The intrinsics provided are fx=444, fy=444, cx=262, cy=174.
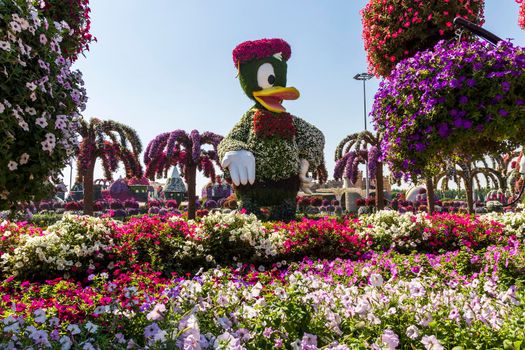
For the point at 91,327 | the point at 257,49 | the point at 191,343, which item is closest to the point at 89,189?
the point at 257,49

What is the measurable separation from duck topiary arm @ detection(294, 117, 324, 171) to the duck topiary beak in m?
0.52

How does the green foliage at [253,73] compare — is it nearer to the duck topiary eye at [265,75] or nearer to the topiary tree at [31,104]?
the duck topiary eye at [265,75]

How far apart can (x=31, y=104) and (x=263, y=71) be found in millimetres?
7762

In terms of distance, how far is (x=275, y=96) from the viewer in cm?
1026

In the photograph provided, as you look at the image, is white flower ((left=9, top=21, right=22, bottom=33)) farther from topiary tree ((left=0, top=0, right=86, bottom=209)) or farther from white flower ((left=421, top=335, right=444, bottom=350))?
white flower ((left=421, top=335, right=444, bottom=350))

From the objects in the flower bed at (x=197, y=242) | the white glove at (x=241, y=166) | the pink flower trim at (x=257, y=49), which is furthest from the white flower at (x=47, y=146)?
the pink flower trim at (x=257, y=49)

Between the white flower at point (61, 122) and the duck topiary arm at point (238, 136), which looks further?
the duck topiary arm at point (238, 136)

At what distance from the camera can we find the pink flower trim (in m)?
10.3

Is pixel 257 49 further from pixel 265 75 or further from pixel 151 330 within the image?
pixel 151 330

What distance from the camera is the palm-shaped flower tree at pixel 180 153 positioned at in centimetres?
1263

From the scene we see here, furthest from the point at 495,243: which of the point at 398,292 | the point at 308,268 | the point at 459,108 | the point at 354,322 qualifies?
the point at 354,322

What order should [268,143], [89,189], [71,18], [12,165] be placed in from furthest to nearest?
[89,189], [268,143], [71,18], [12,165]

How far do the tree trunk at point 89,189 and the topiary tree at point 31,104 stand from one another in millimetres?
7864

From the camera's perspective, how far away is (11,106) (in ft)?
9.12
